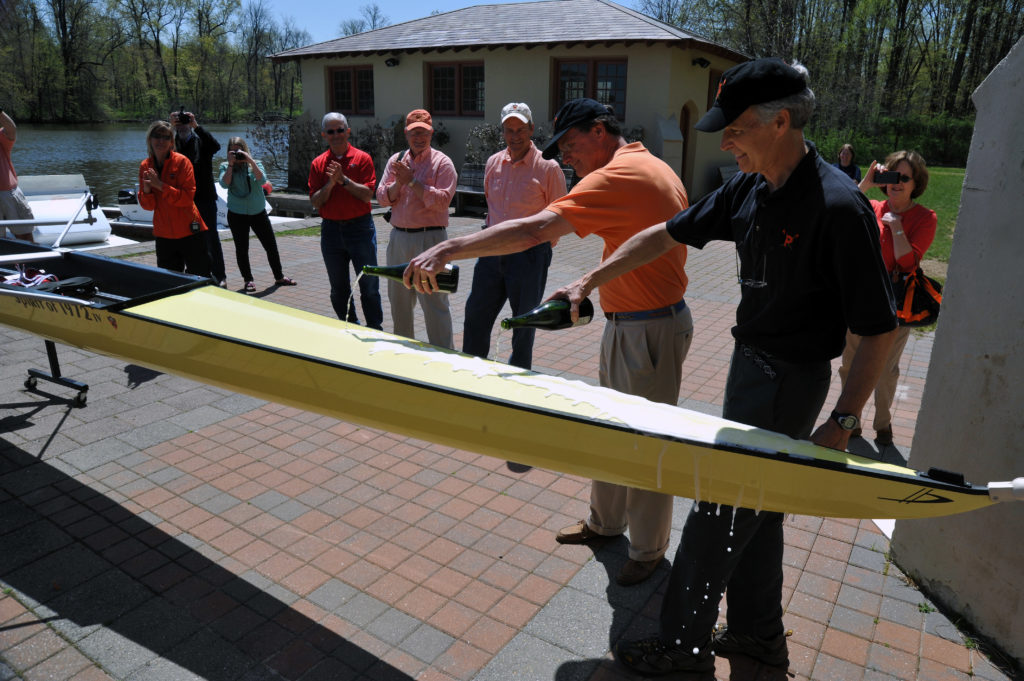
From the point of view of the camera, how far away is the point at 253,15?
74.6 metres

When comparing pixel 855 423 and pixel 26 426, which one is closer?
pixel 855 423

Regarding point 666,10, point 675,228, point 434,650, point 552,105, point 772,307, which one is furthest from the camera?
point 666,10

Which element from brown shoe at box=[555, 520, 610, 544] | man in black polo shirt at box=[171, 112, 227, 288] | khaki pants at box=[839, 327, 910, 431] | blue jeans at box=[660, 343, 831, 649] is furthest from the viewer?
man in black polo shirt at box=[171, 112, 227, 288]

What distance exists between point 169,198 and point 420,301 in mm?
2629

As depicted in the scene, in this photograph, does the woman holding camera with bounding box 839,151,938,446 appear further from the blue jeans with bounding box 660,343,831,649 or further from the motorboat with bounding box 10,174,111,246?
the motorboat with bounding box 10,174,111,246

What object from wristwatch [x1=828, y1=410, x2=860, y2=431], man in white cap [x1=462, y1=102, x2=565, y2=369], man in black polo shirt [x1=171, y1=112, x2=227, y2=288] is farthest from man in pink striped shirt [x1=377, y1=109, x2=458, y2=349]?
wristwatch [x1=828, y1=410, x2=860, y2=431]

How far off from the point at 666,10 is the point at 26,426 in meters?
52.2

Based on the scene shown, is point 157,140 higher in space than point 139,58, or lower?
lower

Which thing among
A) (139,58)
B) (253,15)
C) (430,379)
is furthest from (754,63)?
(253,15)

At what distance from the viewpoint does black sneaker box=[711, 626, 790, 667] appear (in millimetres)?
2697

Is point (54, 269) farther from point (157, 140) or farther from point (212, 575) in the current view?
point (212, 575)

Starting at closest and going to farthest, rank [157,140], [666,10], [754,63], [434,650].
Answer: [754,63] < [434,650] < [157,140] < [666,10]

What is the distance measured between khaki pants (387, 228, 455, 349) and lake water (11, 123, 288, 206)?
14.3 m

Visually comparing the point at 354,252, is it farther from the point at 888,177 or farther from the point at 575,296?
the point at 888,177
